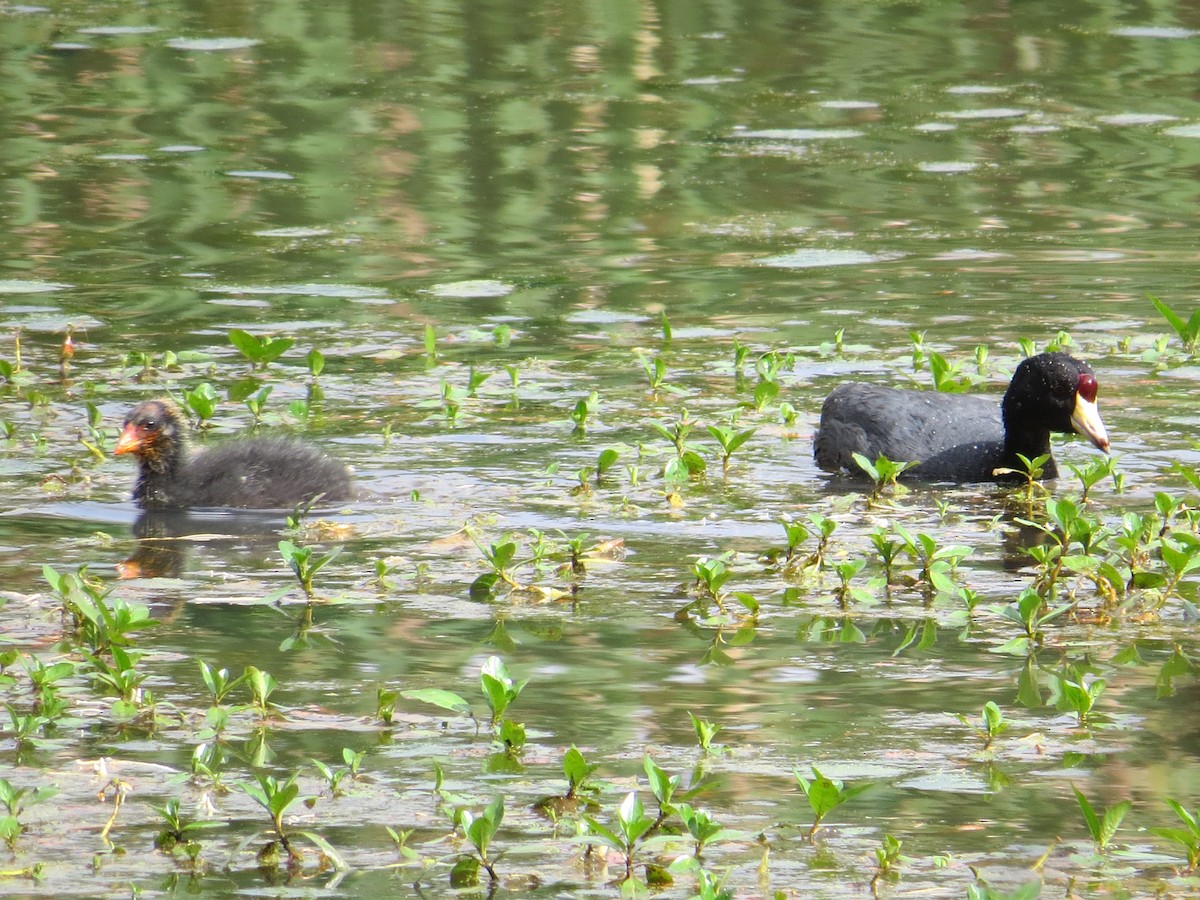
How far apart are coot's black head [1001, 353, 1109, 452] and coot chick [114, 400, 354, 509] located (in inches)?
111

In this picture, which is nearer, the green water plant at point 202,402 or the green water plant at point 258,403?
the green water plant at point 202,402

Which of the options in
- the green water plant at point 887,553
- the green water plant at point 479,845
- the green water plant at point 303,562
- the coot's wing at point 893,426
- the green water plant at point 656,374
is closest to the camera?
the green water plant at point 479,845

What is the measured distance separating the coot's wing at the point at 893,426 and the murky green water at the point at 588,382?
0.71 ft

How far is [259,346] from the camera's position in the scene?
10.5 meters

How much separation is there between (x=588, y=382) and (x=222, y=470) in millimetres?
2435

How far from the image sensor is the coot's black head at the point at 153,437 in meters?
8.56

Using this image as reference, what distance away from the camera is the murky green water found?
196 inches

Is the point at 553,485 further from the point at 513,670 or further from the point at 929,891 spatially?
the point at 929,891

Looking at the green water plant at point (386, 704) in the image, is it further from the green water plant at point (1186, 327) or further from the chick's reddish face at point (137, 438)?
the green water plant at point (1186, 327)

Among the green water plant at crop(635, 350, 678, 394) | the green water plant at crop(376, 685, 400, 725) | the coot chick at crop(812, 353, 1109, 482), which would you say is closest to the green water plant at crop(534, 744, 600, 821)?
the green water plant at crop(376, 685, 400, 725)

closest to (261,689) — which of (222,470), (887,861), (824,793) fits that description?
(824,793)

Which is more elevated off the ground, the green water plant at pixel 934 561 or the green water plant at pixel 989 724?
the green water plant at pixel 989 724

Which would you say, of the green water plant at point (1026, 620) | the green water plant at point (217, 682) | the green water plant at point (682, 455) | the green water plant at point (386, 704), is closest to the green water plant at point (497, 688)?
the green water plant at point (386, 704)

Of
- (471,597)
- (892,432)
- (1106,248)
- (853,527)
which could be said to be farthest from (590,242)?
(471,597)
